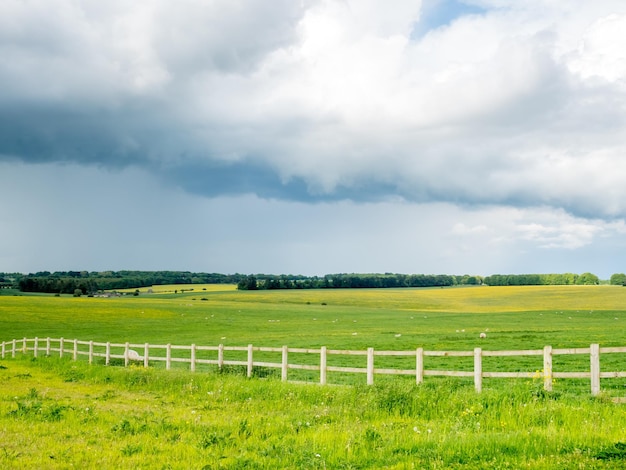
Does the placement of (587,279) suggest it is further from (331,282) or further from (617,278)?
(331,282)

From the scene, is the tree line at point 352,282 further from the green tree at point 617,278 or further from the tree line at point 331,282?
the green tree at point 617,278

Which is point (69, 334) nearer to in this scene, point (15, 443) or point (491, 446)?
point (15, 443)

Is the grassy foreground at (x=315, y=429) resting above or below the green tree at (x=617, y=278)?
above

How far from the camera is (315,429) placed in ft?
36.9

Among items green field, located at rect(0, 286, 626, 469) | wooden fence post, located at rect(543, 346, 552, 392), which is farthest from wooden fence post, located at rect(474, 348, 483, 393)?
wooden fence post, located at rect(543, 346, 552, 392)

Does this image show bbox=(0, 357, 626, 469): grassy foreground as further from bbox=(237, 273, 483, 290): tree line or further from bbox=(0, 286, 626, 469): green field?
bbox=(237, 273, 483, 290): tree line

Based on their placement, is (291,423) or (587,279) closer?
(291,423)

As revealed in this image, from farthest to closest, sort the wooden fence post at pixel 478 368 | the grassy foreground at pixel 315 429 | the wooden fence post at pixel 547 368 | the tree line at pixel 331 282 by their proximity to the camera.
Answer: the tree line at pixel 331 282, the wooden fence post at pixel 478 368, the wooden fence post at pixel 547 368, the grassy foreground at pixel 315 429

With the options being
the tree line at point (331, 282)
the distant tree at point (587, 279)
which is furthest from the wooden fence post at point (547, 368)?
the distant tree at point (587, 279)

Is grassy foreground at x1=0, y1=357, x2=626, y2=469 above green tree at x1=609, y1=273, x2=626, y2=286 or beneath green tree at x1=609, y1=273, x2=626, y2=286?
above

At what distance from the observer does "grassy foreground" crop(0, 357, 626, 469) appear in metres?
8.99

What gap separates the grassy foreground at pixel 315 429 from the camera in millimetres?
8992

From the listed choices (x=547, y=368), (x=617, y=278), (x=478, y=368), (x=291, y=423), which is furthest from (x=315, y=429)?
(x=617, y=278)

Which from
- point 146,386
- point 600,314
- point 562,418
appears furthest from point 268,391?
point 600,314
